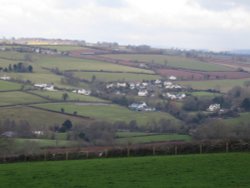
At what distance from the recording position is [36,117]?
6850 centimetres

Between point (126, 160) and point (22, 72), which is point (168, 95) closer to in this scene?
point (22, 72)

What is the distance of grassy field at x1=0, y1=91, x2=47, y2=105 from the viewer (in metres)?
76.4

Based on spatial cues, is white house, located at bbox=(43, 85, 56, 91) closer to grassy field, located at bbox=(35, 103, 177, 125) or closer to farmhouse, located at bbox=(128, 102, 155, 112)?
grassy field, located at bbox=(35, 103, 177, 125)

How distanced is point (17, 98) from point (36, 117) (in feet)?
36.5

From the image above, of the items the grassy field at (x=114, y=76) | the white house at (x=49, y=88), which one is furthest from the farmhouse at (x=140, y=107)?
the grassy field at (x=114, y=76)

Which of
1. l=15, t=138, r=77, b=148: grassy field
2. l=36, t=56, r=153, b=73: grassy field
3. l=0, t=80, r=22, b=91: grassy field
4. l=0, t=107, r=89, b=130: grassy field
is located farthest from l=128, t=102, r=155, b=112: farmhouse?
l=15, t=138, r=77, b=148: grassy field

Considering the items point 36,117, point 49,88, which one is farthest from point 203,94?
point 36,117

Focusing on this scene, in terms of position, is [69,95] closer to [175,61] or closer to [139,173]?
[175,61]

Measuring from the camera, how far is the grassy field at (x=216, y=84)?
96625mm

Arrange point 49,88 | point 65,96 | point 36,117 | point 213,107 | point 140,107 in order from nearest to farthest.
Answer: point 36,117, point 213,107, point 140,107, point 65,96, point 49,88

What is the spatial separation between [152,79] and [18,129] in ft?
176

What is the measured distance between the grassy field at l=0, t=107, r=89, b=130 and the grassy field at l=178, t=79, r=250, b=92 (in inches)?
1352

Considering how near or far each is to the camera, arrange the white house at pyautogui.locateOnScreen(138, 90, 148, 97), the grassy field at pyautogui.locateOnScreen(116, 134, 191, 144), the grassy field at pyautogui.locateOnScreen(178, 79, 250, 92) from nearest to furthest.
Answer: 1. the grassy field at pyautogui.locateOnScreen(116, 134, 191, 144)
2. the white house at pyautogui.locateOnScreen(138, 90, 148, 97)
3. the grassy field at pyautogui.locateOnScreen(178, 79, 250, 92)

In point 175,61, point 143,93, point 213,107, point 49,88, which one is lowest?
point 143,93
